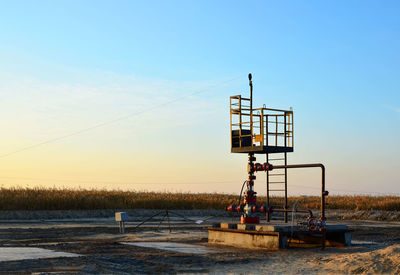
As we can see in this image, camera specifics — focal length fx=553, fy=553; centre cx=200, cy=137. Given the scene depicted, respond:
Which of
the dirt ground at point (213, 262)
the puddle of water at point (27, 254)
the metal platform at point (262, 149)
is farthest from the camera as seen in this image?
the metal platform at point (262, 149)

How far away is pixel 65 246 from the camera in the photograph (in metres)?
18.0

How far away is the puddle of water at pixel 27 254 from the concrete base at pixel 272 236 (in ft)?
19.0

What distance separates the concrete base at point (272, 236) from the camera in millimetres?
17328

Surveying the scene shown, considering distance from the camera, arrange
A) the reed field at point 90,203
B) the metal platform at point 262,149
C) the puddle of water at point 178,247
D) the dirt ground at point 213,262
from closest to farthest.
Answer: the dirt ground at point 213,262 → the puddle of water at point 178,247 → the metal platform at point 262,149 → the reed field at point 90,203

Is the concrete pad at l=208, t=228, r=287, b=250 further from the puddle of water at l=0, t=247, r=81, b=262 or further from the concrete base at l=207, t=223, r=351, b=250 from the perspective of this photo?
the puddle of water at l=0, t=247, r=81, b=262

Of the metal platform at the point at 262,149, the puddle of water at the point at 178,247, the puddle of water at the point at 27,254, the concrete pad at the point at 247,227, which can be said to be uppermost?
the metal platform at the point at 262,149

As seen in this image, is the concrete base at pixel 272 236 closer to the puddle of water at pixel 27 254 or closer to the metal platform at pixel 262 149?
the metal platform at pixel 262 149

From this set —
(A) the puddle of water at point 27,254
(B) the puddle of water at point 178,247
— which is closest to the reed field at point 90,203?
(B) the puddle of water at point 178,247

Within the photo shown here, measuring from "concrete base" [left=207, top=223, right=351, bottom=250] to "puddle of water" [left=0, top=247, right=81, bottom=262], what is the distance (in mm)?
5799

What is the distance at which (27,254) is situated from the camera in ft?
50.3

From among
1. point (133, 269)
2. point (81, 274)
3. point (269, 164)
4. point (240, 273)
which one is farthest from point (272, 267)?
point (269, 164)

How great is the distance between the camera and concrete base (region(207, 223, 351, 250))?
17328 millimetres

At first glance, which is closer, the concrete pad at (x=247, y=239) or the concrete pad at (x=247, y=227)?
the concrete pad at (x=247, y=239)

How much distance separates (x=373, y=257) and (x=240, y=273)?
3.39 m
